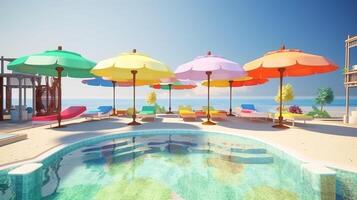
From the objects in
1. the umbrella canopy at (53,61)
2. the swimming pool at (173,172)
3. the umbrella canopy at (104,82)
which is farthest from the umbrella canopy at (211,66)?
the umbrella canopy at (104,82)

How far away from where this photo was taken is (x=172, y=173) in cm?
486

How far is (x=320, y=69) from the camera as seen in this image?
10.0 metres

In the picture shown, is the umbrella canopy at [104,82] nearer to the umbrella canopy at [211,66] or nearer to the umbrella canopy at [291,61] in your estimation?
the umbrella canopy at [211,66]

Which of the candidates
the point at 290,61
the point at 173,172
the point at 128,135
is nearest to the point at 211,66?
the point at 290,61

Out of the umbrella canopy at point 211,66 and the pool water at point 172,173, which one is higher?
the umbrella canopy at point 211,66

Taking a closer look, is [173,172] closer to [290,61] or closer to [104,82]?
[290,61]

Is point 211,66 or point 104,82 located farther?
point 104,82

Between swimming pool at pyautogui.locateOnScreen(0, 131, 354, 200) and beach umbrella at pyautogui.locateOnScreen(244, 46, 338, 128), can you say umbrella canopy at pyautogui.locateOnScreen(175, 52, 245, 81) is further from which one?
swimming pool at pyautogui.locateOnScreen(0, 131, 354, 200)

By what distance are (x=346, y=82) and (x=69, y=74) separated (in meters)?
18.4

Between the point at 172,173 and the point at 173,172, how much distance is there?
0.22ft

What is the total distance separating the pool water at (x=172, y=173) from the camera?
12.5 feet

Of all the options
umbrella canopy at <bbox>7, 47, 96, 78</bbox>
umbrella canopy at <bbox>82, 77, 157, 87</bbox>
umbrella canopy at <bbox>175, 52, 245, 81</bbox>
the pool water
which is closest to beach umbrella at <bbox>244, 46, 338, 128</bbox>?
umbrella canopy at <bbox>175, 52, 245, 81</bbox>

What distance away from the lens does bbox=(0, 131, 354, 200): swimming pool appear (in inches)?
149

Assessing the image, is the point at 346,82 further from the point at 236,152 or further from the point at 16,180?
the point at 16,180
